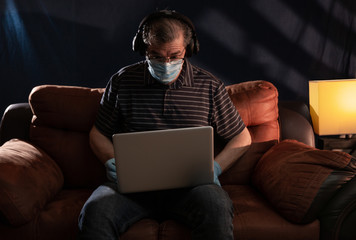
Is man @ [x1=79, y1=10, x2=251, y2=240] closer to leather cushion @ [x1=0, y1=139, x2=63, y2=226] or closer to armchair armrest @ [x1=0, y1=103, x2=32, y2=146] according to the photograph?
leather cushion @ [x1=0, y1=139, x2=63, y2=226]

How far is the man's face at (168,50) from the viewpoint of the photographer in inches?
63.9

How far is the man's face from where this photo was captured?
1.62 metres

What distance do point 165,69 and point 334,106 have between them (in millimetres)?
993

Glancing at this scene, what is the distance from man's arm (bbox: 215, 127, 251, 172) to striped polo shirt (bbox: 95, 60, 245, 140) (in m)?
0.03

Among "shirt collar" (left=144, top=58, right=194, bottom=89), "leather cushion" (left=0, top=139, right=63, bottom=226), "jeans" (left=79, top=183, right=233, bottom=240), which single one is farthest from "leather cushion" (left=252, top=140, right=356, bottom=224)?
"leather cushion" (left=0, top=139, right=63, bottom=226)

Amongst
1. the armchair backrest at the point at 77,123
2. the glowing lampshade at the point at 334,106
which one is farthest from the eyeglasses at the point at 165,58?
the glowing lampshade at the point at 334,106

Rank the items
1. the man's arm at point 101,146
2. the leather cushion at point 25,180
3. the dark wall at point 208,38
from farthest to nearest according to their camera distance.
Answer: the dark wall at point 208,38
the man's arm at point 101,146
the leather cushion at point 25,180

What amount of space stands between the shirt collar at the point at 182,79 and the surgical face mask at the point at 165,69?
53mm

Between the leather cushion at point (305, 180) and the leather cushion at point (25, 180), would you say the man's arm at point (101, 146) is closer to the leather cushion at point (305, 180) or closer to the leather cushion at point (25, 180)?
the leather cushion at point (25, 180)

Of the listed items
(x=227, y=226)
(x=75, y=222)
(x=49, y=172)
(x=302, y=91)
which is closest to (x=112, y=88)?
(x=49, y=172)

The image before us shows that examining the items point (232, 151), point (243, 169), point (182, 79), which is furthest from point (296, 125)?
point (182, 79)

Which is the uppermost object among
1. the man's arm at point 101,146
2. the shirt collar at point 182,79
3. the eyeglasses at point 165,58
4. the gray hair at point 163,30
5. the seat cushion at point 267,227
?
the gray hair at point 163,30

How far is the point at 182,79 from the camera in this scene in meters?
1.76

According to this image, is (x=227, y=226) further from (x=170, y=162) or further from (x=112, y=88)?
(x=112, y=88)
